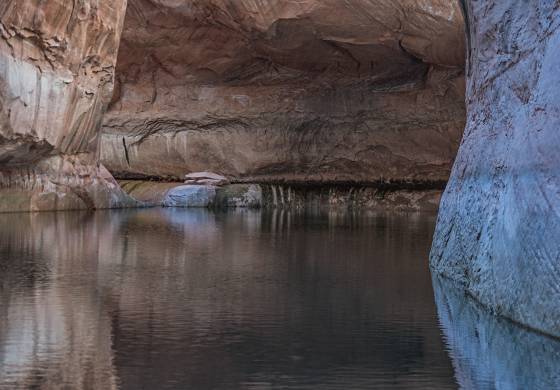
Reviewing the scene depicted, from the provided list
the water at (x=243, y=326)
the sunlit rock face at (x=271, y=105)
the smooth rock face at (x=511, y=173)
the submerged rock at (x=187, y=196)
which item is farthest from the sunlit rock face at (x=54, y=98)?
the smooth rock face at (x=511, y=173)

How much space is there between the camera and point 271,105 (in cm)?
2573

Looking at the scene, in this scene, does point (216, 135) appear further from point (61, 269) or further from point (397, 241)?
point (61, 269)

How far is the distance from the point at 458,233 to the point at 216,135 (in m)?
19.6

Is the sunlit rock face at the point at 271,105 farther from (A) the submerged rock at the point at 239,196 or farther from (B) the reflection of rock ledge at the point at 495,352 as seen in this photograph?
(B) the reflection of rock ledge at the point at 495,352

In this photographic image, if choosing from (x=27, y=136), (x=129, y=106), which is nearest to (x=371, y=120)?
(x=129, y=106)

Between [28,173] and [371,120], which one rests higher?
[371,120]

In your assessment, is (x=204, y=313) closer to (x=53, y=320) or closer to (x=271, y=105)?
(x=53, y=320)

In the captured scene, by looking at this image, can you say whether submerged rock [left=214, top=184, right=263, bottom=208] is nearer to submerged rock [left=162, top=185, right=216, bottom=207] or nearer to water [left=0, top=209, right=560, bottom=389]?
submerged rock [left=162, top=185, right=216, bottom=207]

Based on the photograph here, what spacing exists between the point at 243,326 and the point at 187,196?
64.9ft

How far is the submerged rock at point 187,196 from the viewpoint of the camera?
962 inches

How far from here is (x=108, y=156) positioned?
2636 centimetres

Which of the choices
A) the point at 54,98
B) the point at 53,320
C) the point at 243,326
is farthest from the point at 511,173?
the point at 54,98

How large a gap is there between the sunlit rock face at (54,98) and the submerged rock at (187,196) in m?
3.75

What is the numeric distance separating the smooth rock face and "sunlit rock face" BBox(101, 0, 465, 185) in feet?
46.3
